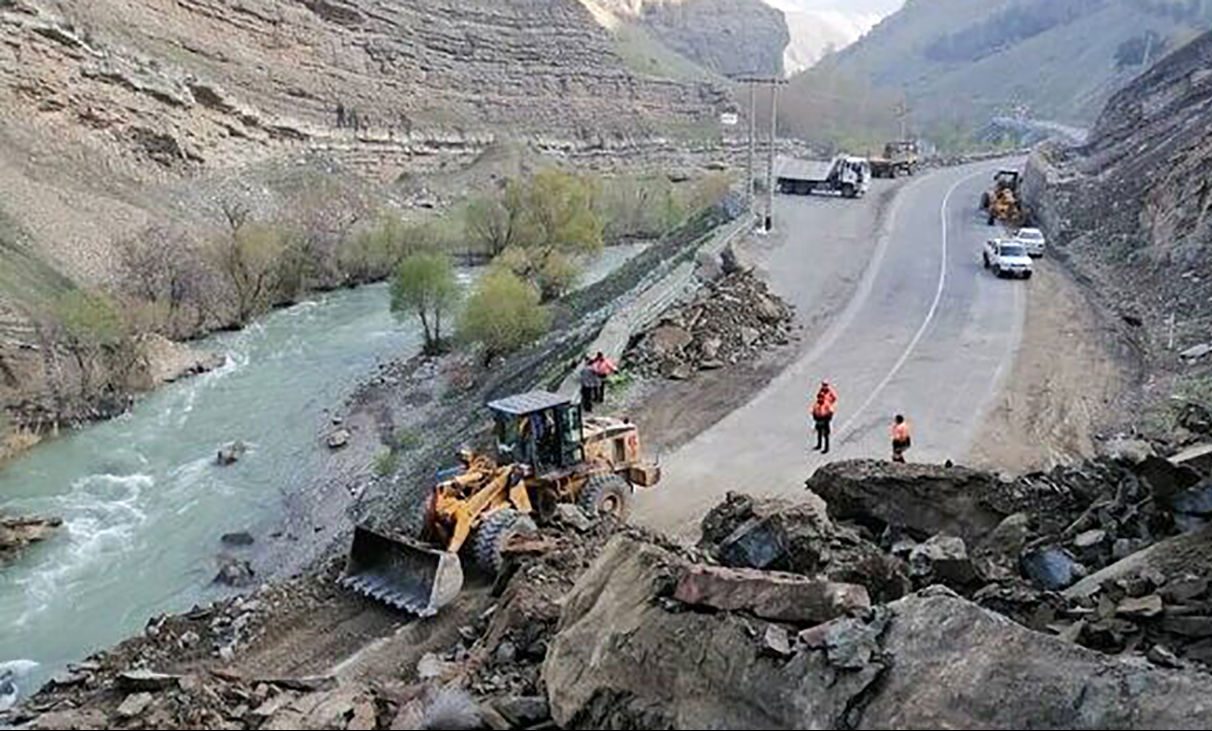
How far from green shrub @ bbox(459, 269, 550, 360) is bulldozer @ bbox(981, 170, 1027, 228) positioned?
17850 millimetres

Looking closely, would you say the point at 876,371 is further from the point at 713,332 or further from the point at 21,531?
the point at 21,531

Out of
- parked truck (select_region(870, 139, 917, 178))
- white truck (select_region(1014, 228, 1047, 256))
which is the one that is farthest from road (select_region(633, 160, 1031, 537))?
→ parked truck (select_region(870, 139, 917, 178))

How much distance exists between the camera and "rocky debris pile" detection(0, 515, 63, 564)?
2458 cm

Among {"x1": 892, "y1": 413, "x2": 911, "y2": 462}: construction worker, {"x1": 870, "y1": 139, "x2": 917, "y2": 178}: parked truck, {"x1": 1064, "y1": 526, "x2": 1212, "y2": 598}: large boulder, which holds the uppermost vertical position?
{"x1": 870, "y1": 139, "x2": 917, "y2": 178}: parked truck

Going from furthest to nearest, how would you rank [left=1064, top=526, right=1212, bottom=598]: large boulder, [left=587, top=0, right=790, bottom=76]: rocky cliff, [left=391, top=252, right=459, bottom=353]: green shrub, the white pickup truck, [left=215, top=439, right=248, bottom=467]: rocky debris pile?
[left=587, top=0, right=790, bottom=76]: rocky cliff, [left=391, top=252, right=459, bottom=353]: green shrub, the white pickup truck, [left=215, top=439, right=248, bottom=467]: rocky debris pile, [left=1064, top=526, right=1212, bottom=598]: large boulder

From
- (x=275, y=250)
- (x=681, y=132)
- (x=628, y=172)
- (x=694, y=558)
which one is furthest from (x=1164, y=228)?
(x=681, y=132)

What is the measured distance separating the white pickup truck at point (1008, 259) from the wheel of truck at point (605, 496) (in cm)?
1942

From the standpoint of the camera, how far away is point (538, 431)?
1672 cm

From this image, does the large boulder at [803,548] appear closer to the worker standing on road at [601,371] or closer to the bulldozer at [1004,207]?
the worker standing on road at [601,371]

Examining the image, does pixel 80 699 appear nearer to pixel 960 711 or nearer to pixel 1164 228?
pixel 960 711

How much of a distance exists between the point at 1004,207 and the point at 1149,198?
991cm

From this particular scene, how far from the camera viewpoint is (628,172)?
9438 centimetres

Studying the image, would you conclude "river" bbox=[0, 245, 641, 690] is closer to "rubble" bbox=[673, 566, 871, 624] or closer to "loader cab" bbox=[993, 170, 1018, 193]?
"rubble" bbox=[673, 566, 871, 624]

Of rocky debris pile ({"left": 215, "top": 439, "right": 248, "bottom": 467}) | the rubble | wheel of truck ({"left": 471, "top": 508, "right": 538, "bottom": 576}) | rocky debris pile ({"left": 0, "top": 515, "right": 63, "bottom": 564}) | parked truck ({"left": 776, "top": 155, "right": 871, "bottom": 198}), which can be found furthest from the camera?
parked truck ({"left": 776, "top": 155, "right": 871, "bottom": 198})
